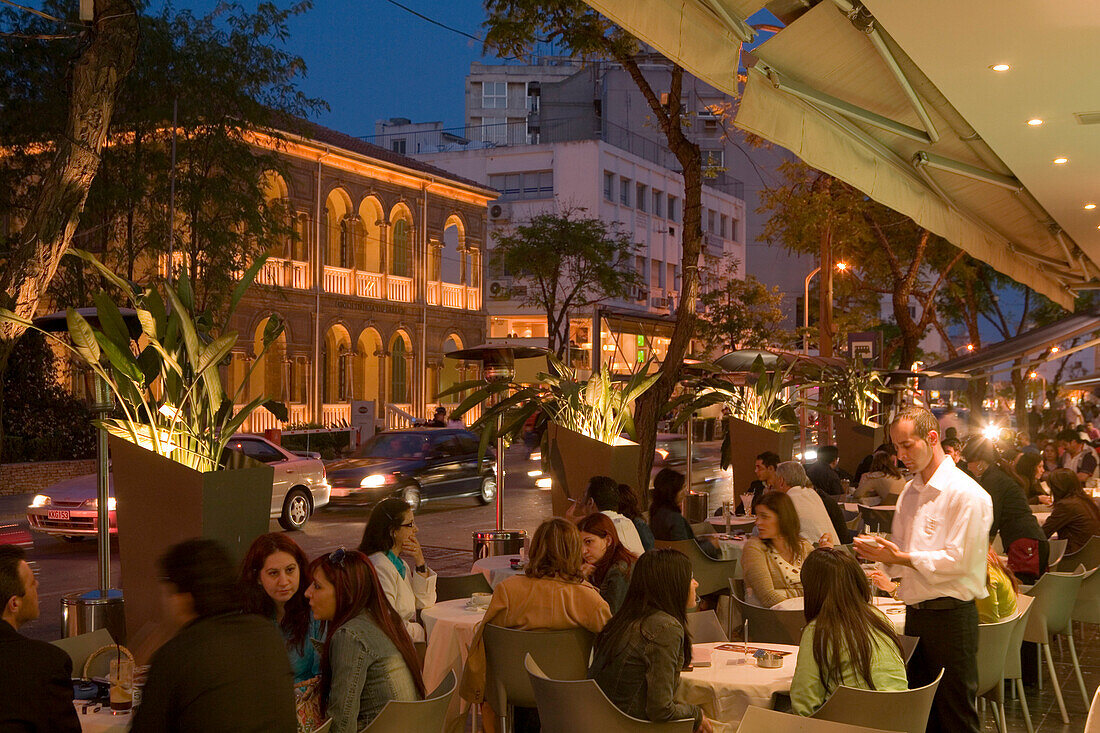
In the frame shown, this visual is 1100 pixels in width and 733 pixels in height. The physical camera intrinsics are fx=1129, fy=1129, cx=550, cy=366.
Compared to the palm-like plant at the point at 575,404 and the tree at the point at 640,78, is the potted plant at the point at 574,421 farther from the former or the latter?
the tree at the point at 640,78

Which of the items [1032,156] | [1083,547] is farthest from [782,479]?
[1032,156]

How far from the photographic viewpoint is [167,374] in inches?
278

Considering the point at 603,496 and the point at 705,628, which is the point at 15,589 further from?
the point at 603,496

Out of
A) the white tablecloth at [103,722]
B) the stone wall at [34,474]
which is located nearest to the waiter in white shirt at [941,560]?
the white tablecloth at [103,722]

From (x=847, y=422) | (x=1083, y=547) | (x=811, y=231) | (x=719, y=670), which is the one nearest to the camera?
(x=719, y=670)

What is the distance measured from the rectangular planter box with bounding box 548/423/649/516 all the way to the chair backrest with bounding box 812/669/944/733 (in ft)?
19.9

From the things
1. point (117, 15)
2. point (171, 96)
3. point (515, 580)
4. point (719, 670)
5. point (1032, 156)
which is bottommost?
point (719, 670)

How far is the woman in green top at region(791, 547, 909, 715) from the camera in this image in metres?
4.65

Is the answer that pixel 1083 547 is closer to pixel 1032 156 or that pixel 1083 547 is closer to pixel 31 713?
pixel 1032 156

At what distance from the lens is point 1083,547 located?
355 inches

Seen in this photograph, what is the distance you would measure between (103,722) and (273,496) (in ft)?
44.0

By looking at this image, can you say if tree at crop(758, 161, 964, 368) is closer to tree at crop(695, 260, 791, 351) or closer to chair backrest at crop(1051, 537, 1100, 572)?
chair backrest at crop(1051, 537, 1100, 572)

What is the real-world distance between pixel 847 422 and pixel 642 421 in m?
8.77

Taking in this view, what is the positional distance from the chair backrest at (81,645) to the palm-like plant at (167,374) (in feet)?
5.17
